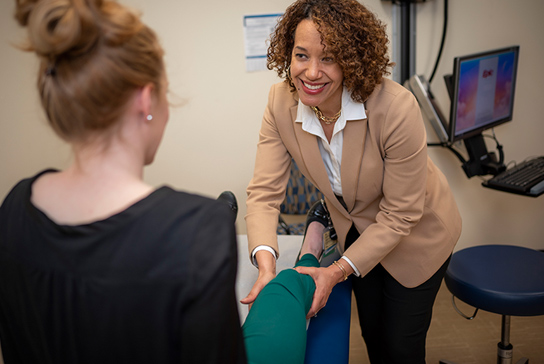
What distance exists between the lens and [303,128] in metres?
1.48

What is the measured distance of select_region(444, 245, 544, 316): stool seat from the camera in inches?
65.7

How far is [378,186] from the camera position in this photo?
148cm

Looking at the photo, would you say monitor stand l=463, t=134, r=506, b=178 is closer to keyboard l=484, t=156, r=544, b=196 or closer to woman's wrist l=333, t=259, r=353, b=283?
keyboard l=484, t=156, r=544, b=196

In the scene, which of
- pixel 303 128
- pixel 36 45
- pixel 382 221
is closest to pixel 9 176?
pixel 303 128

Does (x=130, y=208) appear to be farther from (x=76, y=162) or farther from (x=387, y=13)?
(x=387, y=13)

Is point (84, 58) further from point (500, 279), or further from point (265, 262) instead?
point (500, 279)

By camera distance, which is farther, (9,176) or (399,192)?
(9,176)

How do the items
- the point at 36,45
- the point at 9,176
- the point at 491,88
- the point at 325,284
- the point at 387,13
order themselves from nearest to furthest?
the point at 36,45 < the point at 325,284 < the point at 491,88 < the point at 387,13 < the point at 9,176

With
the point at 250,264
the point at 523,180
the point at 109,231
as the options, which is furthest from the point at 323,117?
the point at 523,180

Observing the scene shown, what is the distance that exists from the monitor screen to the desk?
3.22 ft

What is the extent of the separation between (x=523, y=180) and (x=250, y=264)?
4.59 ft

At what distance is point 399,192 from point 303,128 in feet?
1.14

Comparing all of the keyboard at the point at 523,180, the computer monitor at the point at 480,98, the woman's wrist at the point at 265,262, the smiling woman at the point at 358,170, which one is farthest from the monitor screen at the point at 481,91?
the woman's wrist at the point at 265,262

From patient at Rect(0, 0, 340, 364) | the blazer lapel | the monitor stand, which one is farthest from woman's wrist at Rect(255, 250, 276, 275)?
the monitor stand
